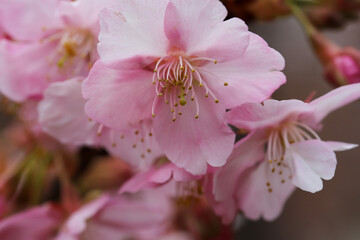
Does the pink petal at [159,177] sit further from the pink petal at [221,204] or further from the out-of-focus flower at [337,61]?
the out-of-focus flower at [337,61]

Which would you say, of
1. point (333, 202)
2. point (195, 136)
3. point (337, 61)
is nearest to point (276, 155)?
point (195, 136)

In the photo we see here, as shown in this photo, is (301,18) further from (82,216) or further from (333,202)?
(333,202)

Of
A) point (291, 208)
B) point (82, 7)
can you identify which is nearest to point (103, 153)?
point (82, 7)

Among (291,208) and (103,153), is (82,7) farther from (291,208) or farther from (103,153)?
(291,208)

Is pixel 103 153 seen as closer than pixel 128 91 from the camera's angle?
No

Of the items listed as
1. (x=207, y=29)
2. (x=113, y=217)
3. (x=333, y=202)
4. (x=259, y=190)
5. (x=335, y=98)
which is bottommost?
(x=333, y=202)

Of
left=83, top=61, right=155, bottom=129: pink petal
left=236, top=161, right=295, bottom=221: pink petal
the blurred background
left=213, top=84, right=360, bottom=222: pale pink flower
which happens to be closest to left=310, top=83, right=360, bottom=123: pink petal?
left=213, top=84, right=360, bottom=222: pale pink flower

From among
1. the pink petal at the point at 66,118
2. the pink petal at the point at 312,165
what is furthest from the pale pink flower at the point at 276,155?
the pink petal at the point at 66,118
